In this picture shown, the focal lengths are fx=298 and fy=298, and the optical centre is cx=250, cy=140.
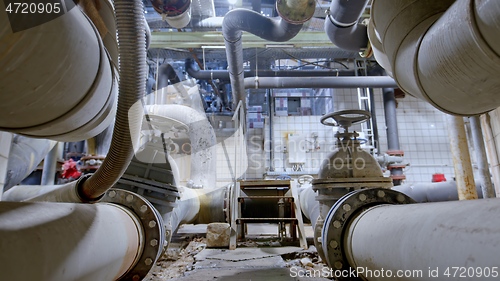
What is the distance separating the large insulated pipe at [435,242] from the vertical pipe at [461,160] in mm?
2353

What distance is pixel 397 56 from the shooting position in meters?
1.03

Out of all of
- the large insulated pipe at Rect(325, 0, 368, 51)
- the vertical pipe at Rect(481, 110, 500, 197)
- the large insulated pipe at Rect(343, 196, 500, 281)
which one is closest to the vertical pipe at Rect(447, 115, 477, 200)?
the vertical pipe at Rect(481, 110, 500, 197)

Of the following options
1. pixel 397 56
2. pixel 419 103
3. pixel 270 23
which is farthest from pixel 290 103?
pixel 397 56

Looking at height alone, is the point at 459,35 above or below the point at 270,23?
below

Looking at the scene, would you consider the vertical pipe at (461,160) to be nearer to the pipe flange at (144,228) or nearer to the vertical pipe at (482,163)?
the vertical pipe at (482,163)

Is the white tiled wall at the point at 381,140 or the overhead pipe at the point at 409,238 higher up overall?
the white tiled wall at the point at 381,140

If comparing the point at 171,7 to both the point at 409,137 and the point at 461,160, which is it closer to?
the point at 461,160

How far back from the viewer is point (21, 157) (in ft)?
6.77

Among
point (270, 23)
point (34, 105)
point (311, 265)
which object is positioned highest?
point (270, 23)

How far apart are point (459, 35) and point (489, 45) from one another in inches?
2.9

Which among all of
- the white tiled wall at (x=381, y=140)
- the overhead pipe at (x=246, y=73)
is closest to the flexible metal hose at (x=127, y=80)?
the overhead pipe at (x=246, y=73)

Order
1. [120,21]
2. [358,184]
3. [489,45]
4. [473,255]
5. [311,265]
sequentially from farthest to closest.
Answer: [311,265]
[358,184]
[120,21]
[489,45]
[473,255]

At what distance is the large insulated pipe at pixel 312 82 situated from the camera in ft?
14.4

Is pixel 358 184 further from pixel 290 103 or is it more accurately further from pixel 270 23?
pixel 290 103
